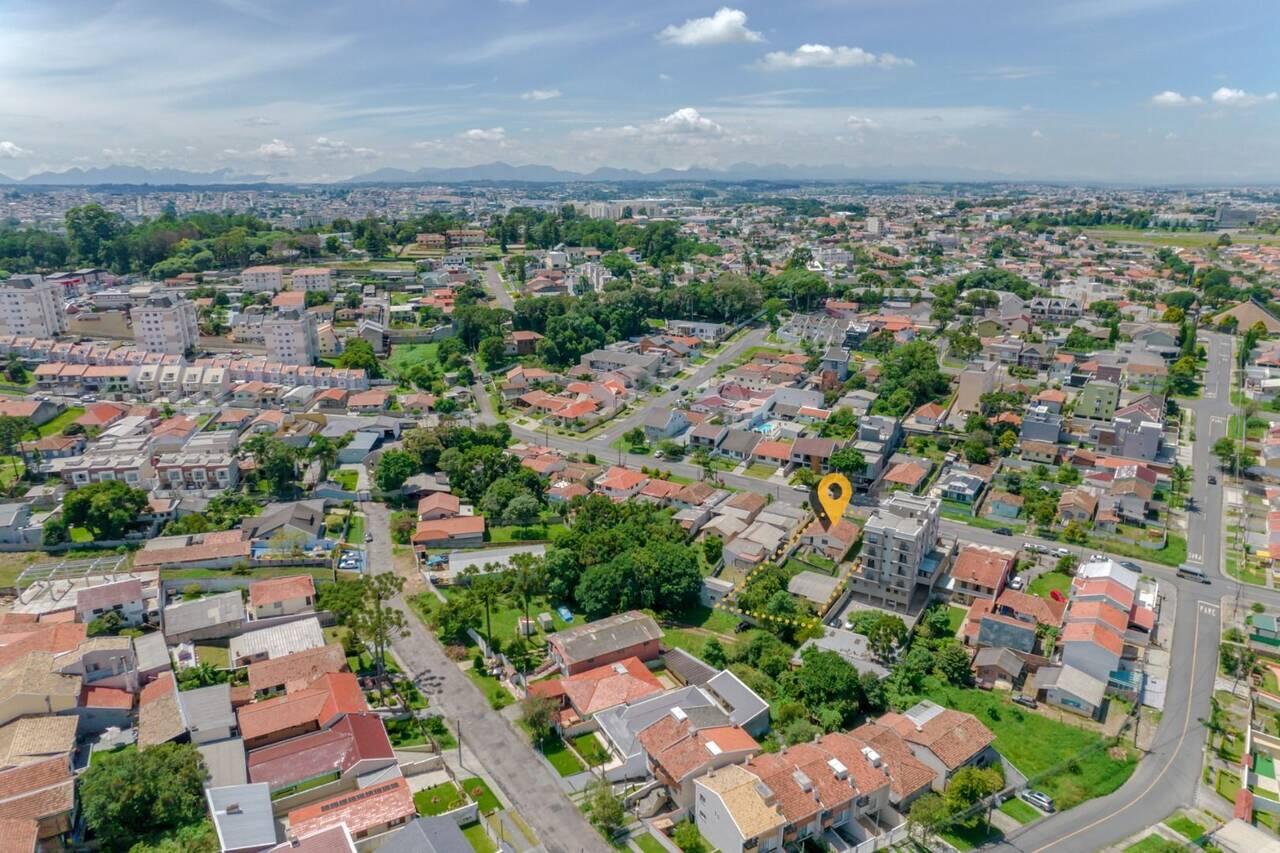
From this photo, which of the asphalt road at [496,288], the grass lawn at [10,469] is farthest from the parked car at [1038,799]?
the asphalt road at [496,288]

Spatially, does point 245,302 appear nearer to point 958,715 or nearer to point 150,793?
point 150,793

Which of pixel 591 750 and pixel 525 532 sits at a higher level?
pixel 525 532

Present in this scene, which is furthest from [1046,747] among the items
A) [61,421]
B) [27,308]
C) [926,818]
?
[27,308]

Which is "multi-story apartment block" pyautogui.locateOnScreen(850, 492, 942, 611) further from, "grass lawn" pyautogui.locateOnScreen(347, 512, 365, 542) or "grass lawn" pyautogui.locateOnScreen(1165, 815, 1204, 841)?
"grass lawn" pyautogui.locateOnScreen(347, 512, 365, 542)

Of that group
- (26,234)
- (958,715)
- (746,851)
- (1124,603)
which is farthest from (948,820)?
(26,234)

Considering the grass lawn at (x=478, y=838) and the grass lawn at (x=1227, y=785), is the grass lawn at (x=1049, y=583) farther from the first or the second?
the grass lawn at (x=478, y=838)

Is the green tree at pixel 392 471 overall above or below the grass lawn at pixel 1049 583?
above

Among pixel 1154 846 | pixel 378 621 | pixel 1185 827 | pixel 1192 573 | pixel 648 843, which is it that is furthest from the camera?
pixel 1192 573

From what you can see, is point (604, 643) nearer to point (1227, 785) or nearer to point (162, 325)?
point (1227, 785)
